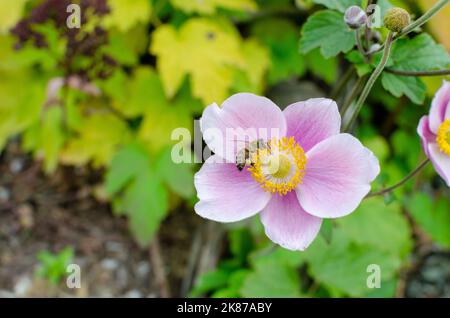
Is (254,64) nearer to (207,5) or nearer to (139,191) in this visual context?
(207,5)

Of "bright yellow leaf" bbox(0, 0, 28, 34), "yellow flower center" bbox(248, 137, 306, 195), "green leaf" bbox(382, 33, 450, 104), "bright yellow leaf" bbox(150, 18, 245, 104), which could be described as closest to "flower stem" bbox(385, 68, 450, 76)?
"green leaf" bbox(382, 33, 450, 104)

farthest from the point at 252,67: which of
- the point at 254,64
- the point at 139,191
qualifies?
the point at 139,191

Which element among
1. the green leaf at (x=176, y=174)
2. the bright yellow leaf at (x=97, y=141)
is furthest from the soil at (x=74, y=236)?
the green leaf at (x=176, y=174)

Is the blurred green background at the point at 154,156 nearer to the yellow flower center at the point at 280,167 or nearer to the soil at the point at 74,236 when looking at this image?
the soil at the point at 74,236

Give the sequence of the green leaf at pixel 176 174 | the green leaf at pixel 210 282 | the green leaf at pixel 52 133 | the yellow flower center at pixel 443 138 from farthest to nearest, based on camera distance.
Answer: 1. the green leaf at pixel 52 133
2. the green leaf at pixel 176 174
3. the green leaf at pixel 210 282
4. the yellow flower center at pixel 443 138

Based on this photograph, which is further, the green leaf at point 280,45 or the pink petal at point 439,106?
the green leaf at point 280,45
